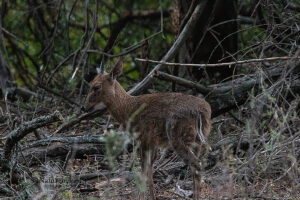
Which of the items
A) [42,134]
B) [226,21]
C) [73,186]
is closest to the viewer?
[73,186]

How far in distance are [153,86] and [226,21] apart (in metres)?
1.48

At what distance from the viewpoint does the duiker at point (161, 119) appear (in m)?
6.16

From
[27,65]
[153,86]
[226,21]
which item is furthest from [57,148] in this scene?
[27,65]

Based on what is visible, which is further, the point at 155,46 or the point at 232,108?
the point at 155,46

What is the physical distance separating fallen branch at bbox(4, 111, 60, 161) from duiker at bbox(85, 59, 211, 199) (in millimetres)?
941

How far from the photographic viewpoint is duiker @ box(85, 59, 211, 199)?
6.16m

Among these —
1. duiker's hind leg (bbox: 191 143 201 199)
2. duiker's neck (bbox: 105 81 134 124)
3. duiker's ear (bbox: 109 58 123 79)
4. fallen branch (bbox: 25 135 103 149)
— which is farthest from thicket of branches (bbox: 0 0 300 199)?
duiker's ear (bbox: 109 58 123 79)

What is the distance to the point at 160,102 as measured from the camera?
21.7 feet

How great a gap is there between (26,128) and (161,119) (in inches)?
67.3

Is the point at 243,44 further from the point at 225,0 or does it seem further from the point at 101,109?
the point at 101,109

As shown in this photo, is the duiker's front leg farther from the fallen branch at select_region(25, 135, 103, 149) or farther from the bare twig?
the bare twig

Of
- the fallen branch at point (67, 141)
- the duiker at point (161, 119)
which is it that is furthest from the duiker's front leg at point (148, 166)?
the fallen branch at point (67, 141)

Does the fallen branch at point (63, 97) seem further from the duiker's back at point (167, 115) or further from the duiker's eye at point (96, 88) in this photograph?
the duiker's back at point (167, 115)

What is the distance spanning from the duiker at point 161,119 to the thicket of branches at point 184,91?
0.21m
